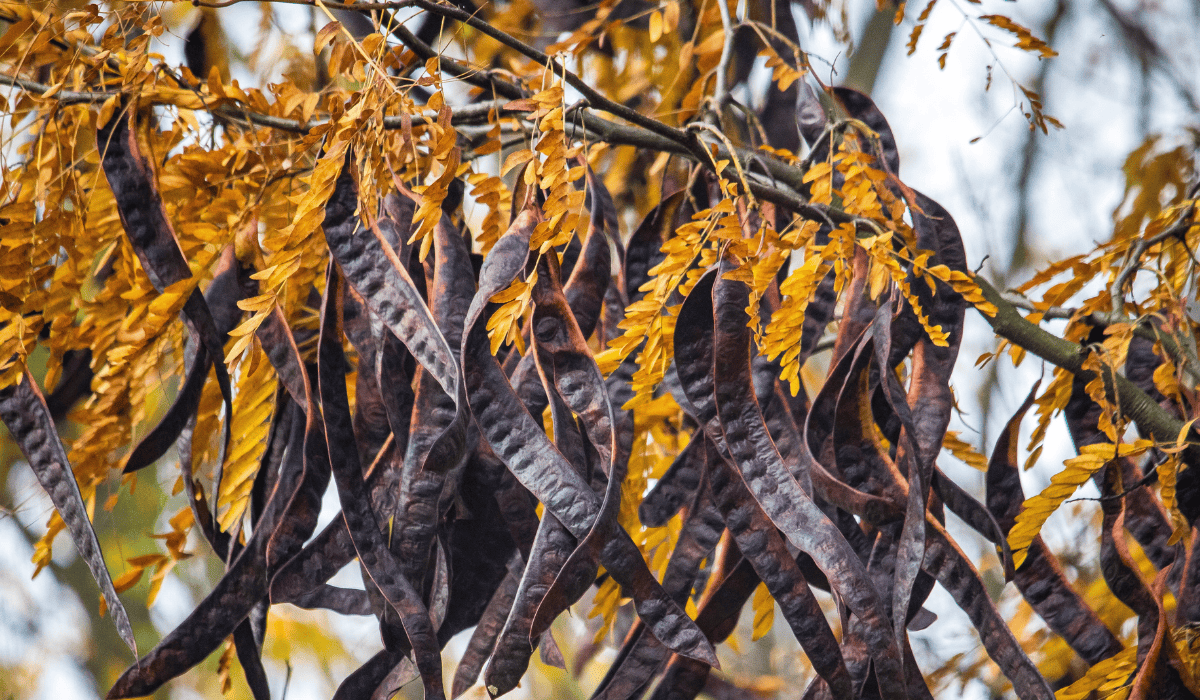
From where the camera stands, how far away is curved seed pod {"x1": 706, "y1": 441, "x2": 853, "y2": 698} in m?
0.95

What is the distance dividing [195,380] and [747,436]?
29.4 inches

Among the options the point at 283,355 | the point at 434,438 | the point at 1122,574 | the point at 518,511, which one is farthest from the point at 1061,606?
the point at 283,355

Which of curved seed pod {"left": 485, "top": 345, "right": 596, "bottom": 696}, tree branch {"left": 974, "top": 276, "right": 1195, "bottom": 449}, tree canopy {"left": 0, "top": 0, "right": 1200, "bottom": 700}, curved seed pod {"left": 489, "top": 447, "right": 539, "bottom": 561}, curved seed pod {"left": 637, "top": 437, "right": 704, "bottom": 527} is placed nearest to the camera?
curved seed pod {"left": 485, "top": 345, "right": 596, "bottom": 696}

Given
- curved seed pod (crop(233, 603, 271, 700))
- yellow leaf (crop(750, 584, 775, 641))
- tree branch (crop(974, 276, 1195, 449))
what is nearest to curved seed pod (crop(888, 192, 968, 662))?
tree branch (crop(974, 276, 1195, 449))

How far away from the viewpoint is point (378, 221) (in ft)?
3.59

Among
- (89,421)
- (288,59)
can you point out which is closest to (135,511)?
(288,59)

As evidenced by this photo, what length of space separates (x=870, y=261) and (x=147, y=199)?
1.00 metres

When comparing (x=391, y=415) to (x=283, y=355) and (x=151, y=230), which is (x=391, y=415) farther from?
(x=151, y=230)

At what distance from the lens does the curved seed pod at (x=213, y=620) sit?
0.98 metres

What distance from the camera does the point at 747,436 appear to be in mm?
962

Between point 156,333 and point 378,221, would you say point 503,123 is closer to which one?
point 378,221

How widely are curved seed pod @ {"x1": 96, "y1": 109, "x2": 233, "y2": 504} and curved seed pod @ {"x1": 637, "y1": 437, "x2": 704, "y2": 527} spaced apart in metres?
0.59

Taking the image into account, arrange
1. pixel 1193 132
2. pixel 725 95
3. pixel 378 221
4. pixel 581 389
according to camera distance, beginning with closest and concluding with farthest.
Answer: pixel 581 389 < pixel 378 221 < pixel 725 95 < pixel 1193 132

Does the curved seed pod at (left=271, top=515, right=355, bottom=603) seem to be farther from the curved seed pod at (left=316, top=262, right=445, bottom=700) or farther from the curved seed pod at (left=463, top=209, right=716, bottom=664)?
the curved seed pod at (left=463, top=209, right=716, bottom=664)
